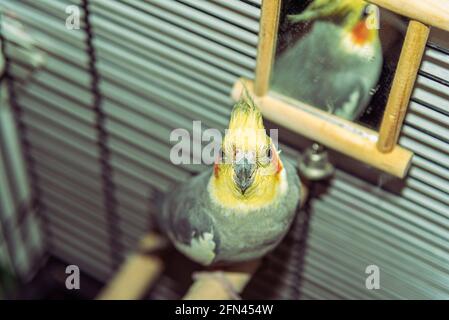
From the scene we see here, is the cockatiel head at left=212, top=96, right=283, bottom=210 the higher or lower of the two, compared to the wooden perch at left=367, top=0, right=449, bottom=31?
lower

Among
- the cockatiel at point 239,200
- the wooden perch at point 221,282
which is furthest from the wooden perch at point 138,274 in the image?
the cockatiel at point 239,200

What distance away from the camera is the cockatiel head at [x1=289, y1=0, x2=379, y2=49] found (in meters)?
1.23

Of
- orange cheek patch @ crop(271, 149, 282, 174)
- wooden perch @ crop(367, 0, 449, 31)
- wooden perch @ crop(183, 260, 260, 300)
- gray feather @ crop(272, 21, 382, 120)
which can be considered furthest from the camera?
wooden perch @ crop(183, 260, 260, 300)

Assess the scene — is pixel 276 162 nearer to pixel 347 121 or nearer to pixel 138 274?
pixel 347 121

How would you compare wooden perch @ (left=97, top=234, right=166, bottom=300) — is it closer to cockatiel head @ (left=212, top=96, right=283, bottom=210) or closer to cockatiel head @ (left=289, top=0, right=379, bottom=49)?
cockatiel head @ (left=212, top=96, right=283, bottom=210)

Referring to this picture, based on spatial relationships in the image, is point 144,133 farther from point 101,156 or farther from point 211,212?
point 211,212

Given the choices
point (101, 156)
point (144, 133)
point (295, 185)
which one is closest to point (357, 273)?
point (295, 185)

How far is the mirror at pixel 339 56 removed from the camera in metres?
1.24

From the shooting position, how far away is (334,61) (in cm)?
134

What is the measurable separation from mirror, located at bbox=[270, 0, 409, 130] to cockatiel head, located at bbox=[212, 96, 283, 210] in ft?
0.77

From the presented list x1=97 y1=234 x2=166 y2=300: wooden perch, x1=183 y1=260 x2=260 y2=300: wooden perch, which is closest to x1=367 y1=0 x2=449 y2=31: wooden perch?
x1=183 y1=260 x2=260 y2=300: wooden perch

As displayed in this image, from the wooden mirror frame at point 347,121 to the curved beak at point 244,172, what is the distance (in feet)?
0.70
